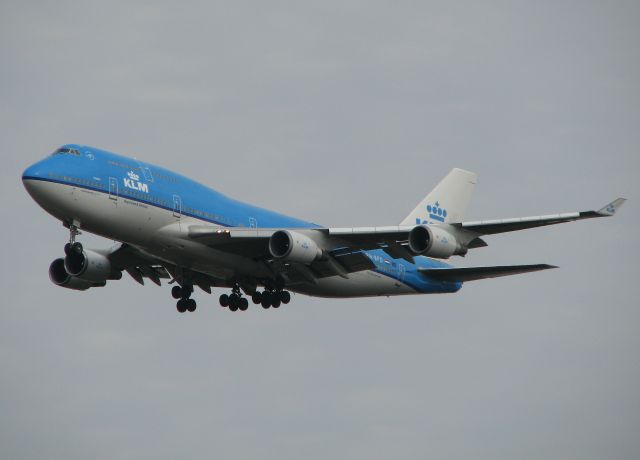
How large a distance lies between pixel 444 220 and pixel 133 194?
835 inches

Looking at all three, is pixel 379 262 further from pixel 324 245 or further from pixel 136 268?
pixel 136 268

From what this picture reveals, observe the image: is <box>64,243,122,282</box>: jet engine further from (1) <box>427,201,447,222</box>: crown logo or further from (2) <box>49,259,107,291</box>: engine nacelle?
(1) <box>427,201,447,222</box>: crown logo

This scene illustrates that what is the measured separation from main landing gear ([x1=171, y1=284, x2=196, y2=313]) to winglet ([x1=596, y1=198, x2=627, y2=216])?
788 inches

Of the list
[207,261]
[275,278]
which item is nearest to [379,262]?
[275,278]

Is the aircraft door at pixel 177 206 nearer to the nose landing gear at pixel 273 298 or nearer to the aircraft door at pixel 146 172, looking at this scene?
the aircraft door at pixel 146 172

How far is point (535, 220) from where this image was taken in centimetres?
4956

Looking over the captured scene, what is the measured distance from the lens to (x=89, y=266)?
Result: 2173 inches

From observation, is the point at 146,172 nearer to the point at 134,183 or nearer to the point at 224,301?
the point at 134,183

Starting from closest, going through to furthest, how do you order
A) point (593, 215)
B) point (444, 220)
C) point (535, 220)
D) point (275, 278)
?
point (593, 215), point (535, 220), point (275, 278), point (444, 220)

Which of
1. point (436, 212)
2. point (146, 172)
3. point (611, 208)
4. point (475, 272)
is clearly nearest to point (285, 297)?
point (475, 272)

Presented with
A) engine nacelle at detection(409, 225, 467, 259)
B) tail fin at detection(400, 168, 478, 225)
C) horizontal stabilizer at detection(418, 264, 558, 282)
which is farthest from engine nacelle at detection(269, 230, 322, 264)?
tail fin at detection(400, 168, 478, 225)

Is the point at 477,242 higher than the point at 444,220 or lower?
lower

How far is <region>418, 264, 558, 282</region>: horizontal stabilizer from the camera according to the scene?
5412cm

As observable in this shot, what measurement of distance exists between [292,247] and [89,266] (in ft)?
34.0
